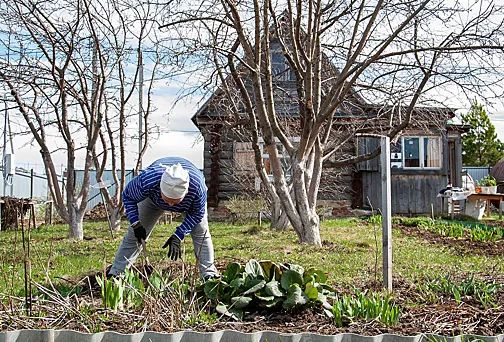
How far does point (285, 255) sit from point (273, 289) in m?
4.41

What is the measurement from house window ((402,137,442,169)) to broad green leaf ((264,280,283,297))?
17.8 m

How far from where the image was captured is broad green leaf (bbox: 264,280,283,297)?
453 centimetres

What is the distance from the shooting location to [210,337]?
3553 mm

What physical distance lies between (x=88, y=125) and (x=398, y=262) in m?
7.23

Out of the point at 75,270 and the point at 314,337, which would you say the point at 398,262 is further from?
the point at 314,337

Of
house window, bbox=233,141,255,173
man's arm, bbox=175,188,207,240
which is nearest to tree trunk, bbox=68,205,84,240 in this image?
man's arm, bbox=175,188,207,240

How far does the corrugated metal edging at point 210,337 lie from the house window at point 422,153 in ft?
61.3

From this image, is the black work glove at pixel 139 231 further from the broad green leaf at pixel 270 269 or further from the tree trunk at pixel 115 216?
the tree trunk at pixel 115 216

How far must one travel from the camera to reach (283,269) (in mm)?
4945

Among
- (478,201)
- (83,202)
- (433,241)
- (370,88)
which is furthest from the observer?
(478,201)

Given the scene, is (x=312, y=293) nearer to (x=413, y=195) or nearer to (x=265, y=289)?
(x=265, y=289)

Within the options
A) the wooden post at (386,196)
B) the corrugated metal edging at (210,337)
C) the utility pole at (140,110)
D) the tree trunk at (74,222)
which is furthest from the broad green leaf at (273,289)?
the utility pole at (140,110)

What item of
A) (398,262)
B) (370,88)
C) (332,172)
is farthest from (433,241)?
(332,172)

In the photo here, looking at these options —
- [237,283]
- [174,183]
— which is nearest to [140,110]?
[174,183]
